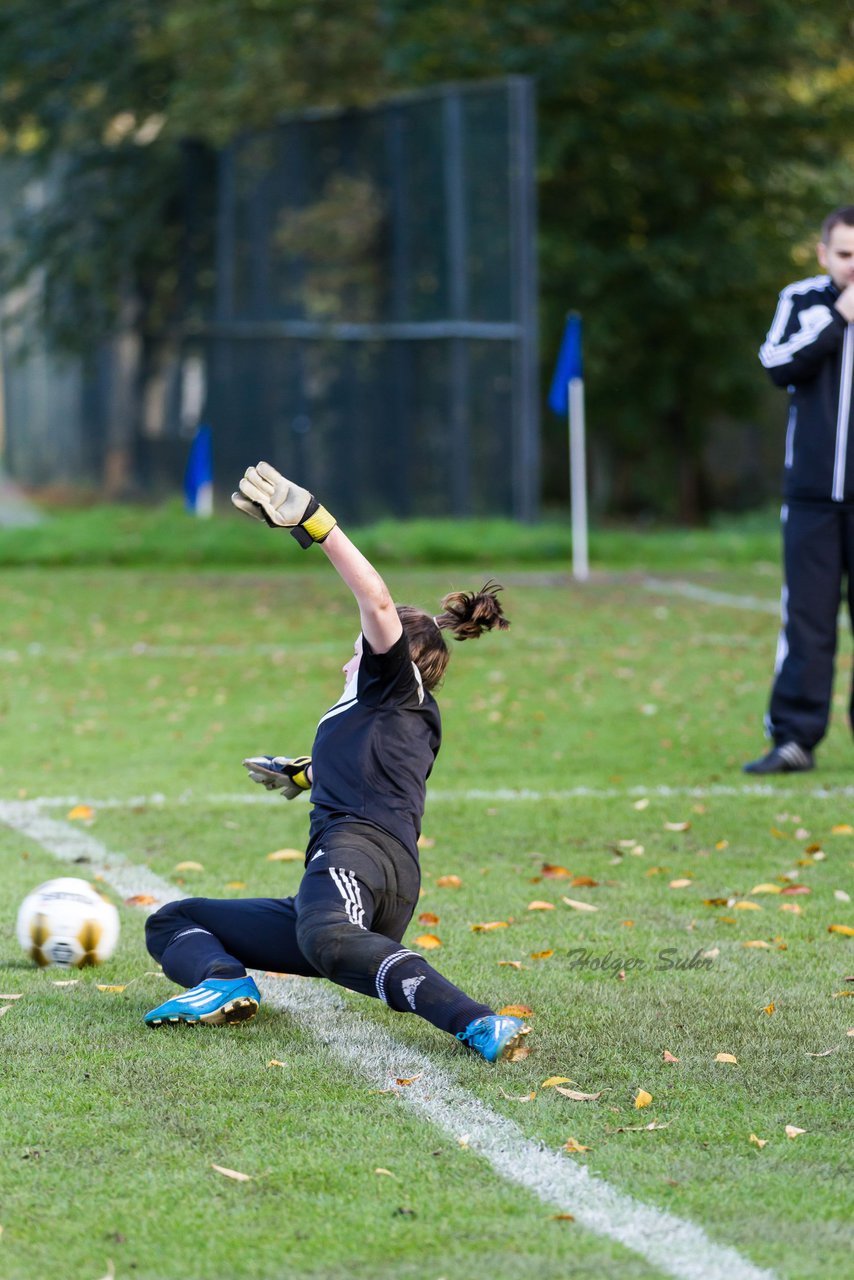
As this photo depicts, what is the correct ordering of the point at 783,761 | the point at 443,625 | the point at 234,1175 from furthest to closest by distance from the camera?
the point at 783,761 → the point at 443,625 → the point at 234,1175

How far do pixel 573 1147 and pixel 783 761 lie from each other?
5.03 meters

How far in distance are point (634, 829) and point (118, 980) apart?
110 inches

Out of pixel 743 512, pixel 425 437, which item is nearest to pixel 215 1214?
pixel 425 437

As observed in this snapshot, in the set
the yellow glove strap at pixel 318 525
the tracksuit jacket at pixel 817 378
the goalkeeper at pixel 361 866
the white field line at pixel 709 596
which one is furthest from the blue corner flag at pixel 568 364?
the yellow glove strap at pixel 318 525

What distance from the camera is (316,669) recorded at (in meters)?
A: 11.9

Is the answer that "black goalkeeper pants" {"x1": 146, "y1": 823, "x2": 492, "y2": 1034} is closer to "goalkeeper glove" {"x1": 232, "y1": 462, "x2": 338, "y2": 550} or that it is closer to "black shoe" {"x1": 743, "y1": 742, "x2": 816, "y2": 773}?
"goalkeeper glove" {"x1": 232, "y1": 462, "x2": 338, "y2": 550}

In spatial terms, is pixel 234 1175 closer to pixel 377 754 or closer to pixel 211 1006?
pixel 211 1006

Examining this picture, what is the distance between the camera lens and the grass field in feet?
10.7

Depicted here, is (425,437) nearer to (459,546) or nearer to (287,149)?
(459,546)

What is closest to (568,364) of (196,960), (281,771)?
(281,771)

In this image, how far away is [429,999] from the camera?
4.25 m

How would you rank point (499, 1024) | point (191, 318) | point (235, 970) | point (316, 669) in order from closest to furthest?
1. point (499, 1024)
2. point (235, 970)
3. point (316, 669)
4. point (191, 318)

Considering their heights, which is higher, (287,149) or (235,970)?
(287,149)

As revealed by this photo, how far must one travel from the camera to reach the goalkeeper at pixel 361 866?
4309 millimetres
